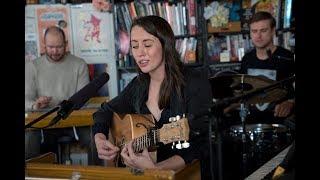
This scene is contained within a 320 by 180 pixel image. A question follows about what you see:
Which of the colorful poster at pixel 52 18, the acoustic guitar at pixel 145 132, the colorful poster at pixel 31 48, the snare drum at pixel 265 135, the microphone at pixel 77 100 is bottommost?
the snare drum at pixel 265 135

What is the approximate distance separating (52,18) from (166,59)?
2.87ft

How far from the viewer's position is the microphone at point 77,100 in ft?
2.84

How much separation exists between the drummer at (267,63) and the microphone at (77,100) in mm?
438

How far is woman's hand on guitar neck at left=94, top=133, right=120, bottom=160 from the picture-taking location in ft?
3.41

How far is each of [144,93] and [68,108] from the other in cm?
28

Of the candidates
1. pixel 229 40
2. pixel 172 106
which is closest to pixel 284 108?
pixel 172 106

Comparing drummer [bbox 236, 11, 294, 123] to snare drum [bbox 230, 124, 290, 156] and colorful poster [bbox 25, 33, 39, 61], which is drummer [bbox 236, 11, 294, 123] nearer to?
snare drum [bbox 230, 124, 290, 156]

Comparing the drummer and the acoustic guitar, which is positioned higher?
the drummer

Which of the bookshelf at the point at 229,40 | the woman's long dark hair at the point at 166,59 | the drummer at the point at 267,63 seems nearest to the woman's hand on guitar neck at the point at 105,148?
the woman's long dark hair at the point at 166,59

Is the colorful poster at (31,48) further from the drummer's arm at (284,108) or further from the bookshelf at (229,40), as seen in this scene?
the drummer's arm at (284,108)

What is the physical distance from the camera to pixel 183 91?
1.04 meters

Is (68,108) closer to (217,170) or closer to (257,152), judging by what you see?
(217,170)

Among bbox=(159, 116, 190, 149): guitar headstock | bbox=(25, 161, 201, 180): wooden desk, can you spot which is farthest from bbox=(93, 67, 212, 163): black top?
bbox=(25, 161, 201, 180): wooden desk

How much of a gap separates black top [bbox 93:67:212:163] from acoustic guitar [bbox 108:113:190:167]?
0.07 feet
